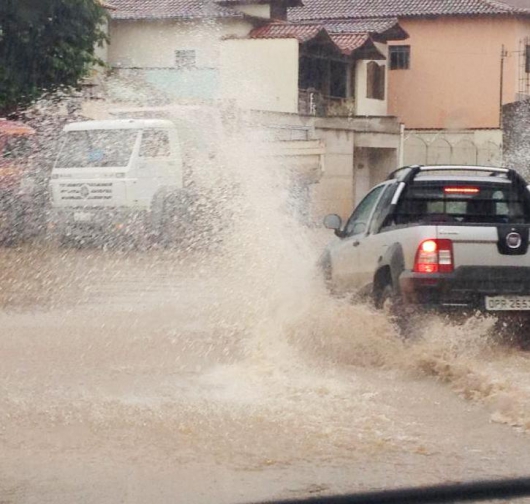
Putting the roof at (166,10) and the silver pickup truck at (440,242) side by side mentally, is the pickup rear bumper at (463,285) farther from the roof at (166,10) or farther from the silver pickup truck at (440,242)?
the roof at (166,10)

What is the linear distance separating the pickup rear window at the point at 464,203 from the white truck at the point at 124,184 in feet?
32.3

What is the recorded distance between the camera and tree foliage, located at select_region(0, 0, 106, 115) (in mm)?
21562

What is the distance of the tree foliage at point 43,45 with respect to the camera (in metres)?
21.6

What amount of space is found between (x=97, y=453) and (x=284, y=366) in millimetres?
3006

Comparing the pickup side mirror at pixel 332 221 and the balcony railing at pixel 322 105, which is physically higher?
the balcony railing at pixel 322 105

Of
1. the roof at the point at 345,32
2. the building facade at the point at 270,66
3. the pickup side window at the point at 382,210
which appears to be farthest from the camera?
the roof at the point at 345,32

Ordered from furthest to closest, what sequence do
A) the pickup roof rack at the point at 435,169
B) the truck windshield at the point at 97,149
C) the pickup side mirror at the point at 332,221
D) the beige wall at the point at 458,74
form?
the beige wall at the point at 458,74, the truck windshield at the point at 97,149, the pickup side mirror at the point at 332,221, the pickup roof rack at the point at 435,169

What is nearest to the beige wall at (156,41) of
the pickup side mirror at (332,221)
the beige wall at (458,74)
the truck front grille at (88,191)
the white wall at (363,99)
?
the white wall at (363,99)

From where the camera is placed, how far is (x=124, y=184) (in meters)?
20.6

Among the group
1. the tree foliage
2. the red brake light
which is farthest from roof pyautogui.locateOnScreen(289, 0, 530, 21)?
the red brake light

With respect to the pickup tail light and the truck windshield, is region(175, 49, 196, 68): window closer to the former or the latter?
the truck windshield

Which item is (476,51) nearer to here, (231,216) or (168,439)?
(231,216)

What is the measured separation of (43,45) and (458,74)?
24.1m

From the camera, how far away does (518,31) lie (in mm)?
44312
